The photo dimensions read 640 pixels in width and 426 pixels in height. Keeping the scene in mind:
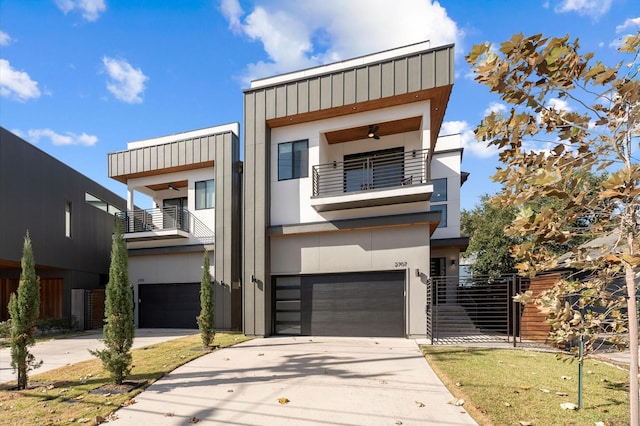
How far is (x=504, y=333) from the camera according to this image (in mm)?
11477

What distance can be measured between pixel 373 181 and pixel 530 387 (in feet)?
24.8

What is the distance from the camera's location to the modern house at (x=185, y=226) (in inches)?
530

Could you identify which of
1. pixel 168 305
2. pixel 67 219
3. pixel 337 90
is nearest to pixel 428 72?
pixel 337 90

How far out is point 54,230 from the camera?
1514cm

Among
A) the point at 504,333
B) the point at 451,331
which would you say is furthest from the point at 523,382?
the point at 504,333

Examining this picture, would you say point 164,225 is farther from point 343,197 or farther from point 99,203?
point 343,197

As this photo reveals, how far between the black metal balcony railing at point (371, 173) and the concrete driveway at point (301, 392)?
18.2 feet

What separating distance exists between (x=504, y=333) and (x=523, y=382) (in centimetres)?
675

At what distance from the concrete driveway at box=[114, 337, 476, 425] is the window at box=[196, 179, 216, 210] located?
784 cm

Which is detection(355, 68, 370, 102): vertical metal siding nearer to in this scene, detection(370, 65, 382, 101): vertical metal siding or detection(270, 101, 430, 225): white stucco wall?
detection(370, 65, 382, 101): vertical metal siding

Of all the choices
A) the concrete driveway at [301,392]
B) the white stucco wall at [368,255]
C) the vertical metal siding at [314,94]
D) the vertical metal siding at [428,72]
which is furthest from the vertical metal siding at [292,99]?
the concrete driveway at [301,392]

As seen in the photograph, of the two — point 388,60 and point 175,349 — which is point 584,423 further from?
point 388,60

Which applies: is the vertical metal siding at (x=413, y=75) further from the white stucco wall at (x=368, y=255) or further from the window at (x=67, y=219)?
the window at (x=67, y=219)

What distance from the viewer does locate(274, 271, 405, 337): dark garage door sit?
35.8ft
